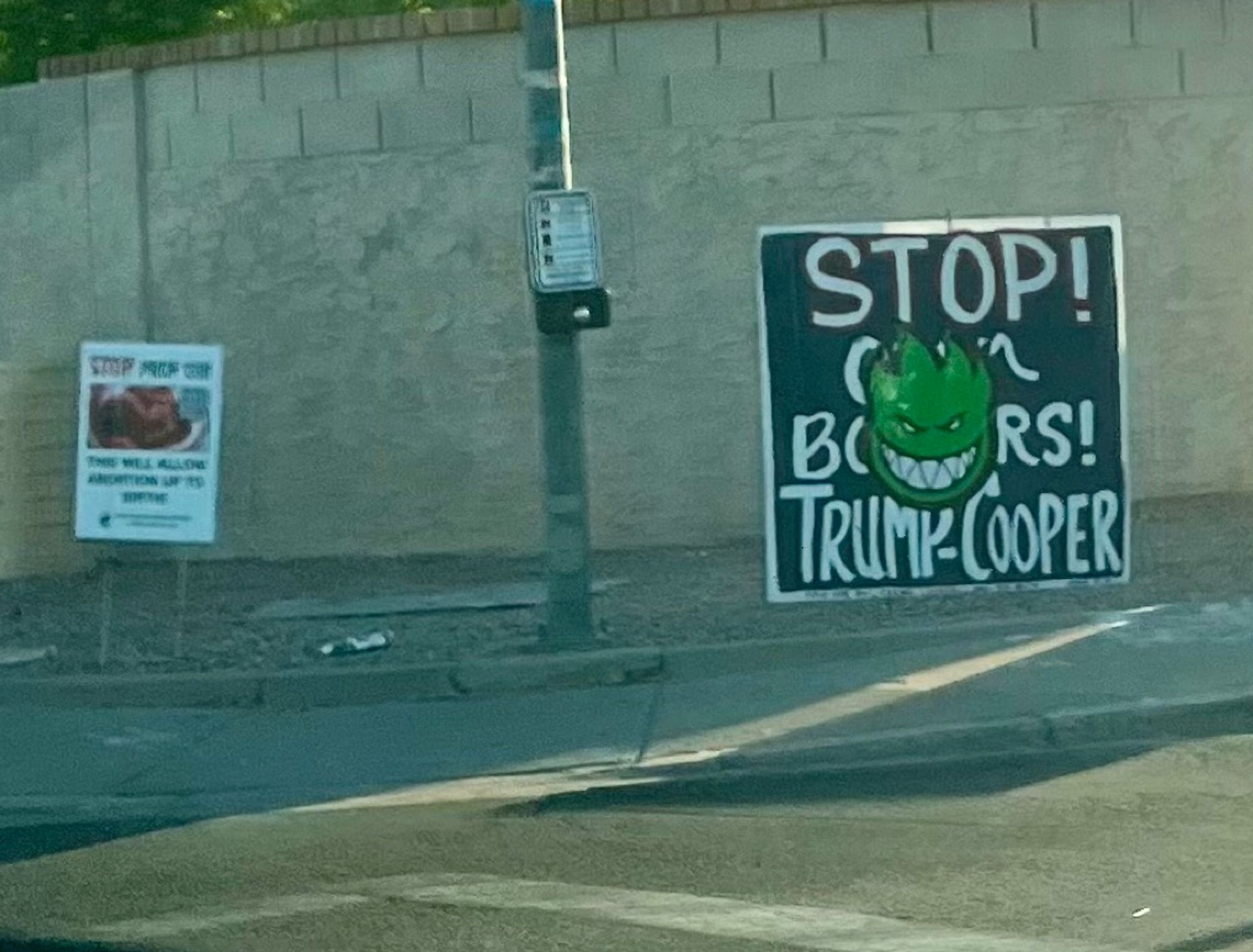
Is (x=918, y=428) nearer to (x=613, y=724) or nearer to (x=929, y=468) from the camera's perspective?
(x=929, y=468)

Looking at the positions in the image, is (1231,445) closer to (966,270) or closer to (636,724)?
(966,270)

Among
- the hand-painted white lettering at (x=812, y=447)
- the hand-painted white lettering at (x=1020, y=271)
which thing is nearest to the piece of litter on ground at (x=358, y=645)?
the hand-painted white lettering at (x=812, y=447)

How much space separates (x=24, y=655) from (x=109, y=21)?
808cm

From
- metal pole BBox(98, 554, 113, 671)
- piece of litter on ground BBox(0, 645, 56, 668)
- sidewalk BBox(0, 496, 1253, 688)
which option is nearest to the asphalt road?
sidewalk BBox(0, 496, 1253, 688)

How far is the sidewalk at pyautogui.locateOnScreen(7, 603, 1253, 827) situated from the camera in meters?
9.25

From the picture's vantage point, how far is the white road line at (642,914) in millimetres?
6453

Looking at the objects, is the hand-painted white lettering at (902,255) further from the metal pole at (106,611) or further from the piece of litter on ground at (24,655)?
the piece of litter on ground at (24,655)

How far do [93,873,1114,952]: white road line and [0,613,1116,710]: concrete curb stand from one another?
10.6 ft

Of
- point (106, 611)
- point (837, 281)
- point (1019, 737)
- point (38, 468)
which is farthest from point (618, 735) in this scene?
point (38, 468)

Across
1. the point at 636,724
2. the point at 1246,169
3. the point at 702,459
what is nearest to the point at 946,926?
the point at 636,724

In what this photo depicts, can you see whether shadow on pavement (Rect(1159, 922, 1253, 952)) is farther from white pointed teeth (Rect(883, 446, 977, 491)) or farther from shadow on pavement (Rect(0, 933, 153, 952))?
white pointed teeth (Rect(883, 446, 977, 491))

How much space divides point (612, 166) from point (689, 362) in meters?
1.28

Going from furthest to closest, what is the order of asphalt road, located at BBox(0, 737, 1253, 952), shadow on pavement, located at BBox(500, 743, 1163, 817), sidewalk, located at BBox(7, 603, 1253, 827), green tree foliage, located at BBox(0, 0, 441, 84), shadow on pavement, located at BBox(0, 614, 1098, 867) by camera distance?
green tree foliage, located at BBox(0, 0, 441, 84), sidewalk, located at BBox(7, 603, 1253, 827), shadow on pavement, located at BBox(0, 614, 1098, 867), shadow on pavement, located at BBox(500, 743, 1163, 817), asphalt road, located at BBox(0, 737, 1253, 952)

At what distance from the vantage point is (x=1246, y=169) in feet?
45.4
